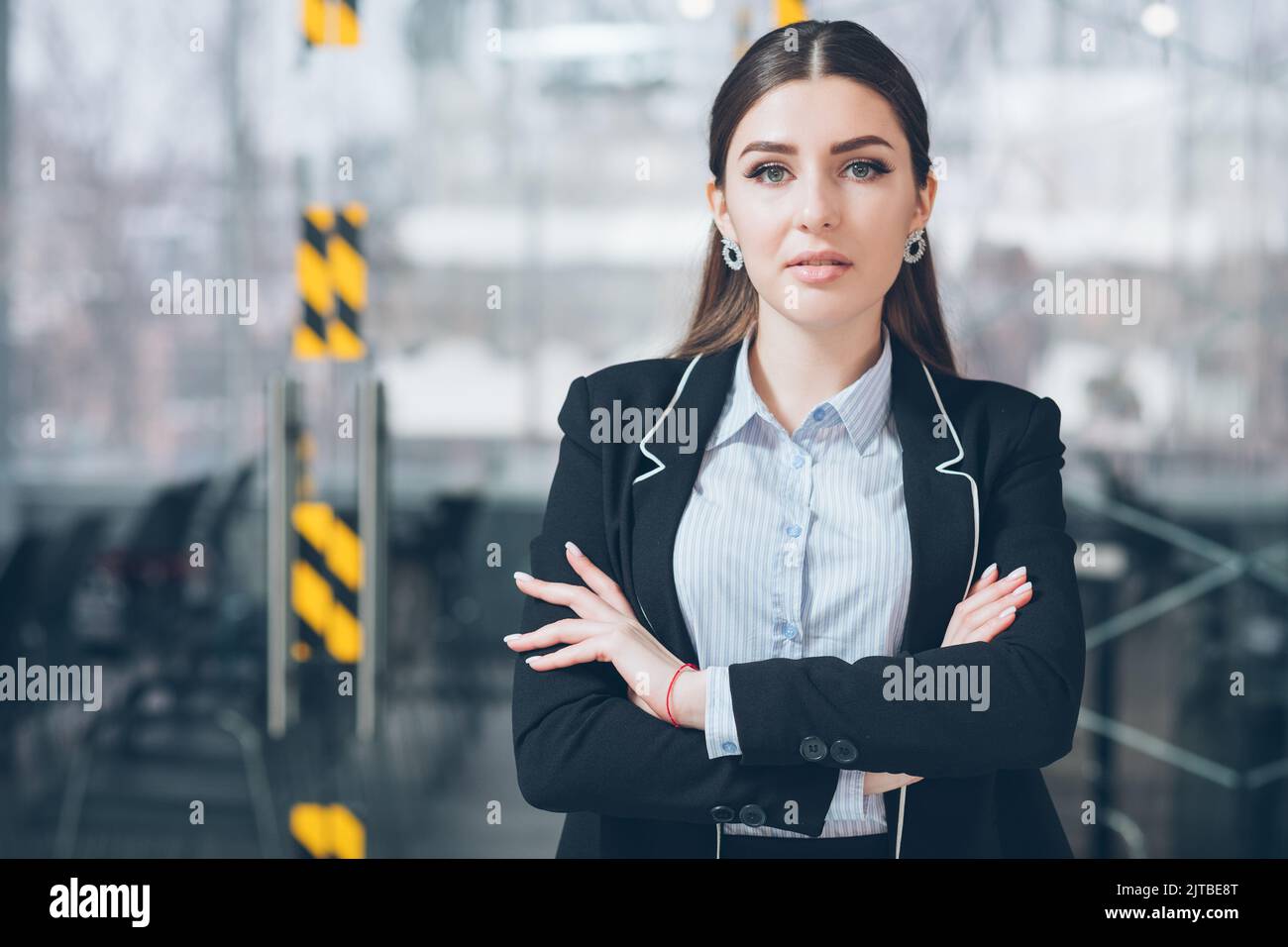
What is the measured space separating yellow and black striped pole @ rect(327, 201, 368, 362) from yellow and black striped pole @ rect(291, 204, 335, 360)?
0.01m

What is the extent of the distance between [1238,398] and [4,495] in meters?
3.55

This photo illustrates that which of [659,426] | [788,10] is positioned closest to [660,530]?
[659,426]

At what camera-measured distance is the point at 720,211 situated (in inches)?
57.8

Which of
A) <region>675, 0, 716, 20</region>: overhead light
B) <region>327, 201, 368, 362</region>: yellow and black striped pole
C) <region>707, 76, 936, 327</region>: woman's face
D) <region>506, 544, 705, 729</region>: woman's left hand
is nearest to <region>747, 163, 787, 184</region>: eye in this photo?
<region>707, 76, 936, 327</region>: woman's face

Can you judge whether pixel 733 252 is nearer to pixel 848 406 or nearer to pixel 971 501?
pixel 848 406

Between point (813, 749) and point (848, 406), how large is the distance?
0.37 m

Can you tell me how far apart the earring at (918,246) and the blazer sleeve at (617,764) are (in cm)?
45

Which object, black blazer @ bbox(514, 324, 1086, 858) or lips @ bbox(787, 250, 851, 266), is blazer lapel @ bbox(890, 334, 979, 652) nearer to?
black blazer @ bbox(514, 324, 1086, 858)

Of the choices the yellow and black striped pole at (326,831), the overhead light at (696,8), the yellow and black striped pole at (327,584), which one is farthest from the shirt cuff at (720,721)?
the overhead light at (696,8)

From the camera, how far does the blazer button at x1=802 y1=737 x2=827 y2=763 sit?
131 centimetres

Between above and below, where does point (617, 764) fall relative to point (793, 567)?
below

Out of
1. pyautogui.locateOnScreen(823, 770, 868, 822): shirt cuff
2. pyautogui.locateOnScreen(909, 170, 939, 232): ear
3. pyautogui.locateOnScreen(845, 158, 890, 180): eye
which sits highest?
pyautogui.locateOnScreen(845, 158, 890, 180): eye
